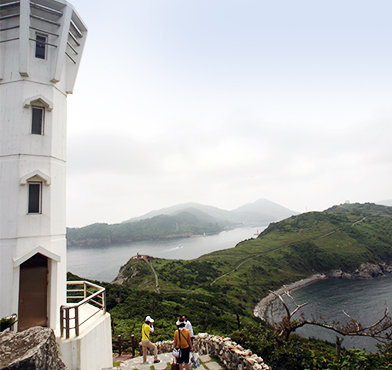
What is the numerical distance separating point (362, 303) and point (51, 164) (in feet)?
235

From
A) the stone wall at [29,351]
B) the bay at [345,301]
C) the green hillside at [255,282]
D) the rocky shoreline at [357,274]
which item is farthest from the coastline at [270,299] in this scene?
the stone wall at [29,351]

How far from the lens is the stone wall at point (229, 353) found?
26.8 feet

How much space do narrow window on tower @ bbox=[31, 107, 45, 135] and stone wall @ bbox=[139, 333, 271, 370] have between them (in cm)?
1024

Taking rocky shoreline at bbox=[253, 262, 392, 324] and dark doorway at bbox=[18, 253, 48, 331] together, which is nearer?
dark doorway at bbox=[18, 253, 48, 331]

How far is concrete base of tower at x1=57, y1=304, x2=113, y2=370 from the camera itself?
7496 millimetres

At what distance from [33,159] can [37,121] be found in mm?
1455

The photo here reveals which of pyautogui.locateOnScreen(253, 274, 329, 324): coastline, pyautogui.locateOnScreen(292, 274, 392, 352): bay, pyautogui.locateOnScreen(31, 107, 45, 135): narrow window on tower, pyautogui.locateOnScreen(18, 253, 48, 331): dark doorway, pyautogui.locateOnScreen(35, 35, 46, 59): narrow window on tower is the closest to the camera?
pyautogui.locateOnScreen(18, 253, 48, 331): dark doorway

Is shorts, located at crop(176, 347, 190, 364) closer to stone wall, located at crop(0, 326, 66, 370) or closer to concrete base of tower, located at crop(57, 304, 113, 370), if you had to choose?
concrete base of tower, located at crop(57, 304, 113, 370)

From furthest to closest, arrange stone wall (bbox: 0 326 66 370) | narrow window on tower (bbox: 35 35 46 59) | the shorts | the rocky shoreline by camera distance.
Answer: the rocky shoreline → narrow window on tower (bbox: 35 35 46 59) → the shorts → stone wall (bbox: 0 326 66 370)

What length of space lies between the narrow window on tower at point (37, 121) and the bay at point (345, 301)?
48298 mm

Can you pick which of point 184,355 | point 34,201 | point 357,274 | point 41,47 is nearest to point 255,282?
point 357,274

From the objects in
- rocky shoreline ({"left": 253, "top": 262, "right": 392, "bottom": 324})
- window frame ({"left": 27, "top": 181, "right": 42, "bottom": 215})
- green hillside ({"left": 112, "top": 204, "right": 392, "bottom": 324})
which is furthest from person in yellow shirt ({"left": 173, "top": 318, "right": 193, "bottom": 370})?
rocky shoreline ({"left": 253, "top": 262, "right": 392, "bottom": 324})

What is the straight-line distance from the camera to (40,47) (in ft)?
31.2

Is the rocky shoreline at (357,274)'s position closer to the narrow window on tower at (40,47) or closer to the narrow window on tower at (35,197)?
the narrow window on tower at (35,197)
